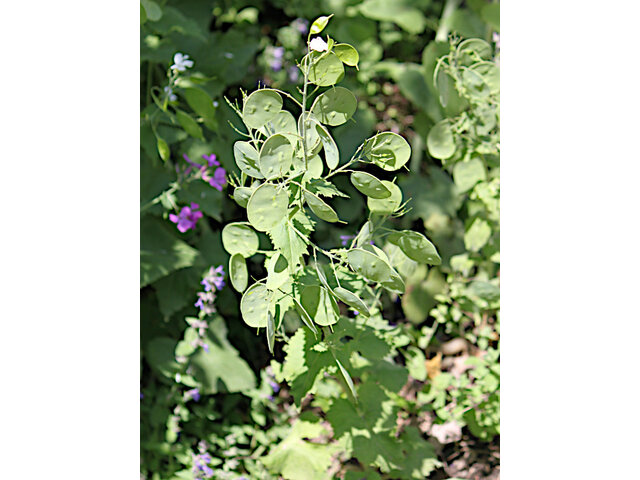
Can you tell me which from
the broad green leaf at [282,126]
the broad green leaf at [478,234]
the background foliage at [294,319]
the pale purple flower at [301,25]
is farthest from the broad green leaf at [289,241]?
the pale purple flower at [301,25]

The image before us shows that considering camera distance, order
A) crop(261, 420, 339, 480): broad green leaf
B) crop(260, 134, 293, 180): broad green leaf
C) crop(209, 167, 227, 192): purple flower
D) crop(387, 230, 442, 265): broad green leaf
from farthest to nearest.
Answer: crop(209, 167, 227, 192): purple flower, crop(261, 420, 339, 480): broad green leaf, crop(387, 230, 442, 265): broad green leaf, crop(260, 134, 293, 180): broad green leaf

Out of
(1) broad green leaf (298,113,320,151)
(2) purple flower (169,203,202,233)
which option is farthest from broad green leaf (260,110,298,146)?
(2) purple flower (169,203,202,233)

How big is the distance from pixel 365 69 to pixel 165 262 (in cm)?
98

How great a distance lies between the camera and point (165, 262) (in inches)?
55.6

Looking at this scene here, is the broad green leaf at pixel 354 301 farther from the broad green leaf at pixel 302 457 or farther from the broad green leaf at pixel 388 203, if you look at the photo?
the broad green leaf at pixel 302 457

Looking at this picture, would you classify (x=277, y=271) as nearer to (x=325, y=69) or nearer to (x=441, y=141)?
(x=325, y=69)

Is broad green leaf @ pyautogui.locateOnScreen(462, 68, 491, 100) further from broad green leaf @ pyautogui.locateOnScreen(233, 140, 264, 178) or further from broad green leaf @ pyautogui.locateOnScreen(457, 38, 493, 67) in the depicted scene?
broad green leaf @ pyautogui.locateOnScreen(233, 140, 264, 178)

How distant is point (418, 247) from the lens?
0.94m

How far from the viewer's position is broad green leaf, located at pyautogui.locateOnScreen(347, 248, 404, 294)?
34.0 inches

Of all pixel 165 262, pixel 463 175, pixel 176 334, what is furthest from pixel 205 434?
pixel 463 175

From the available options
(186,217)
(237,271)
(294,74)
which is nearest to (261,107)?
(237,271)

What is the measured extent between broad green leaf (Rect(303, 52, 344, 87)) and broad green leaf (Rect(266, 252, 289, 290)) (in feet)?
0.85

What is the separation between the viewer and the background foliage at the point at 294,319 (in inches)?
49.0

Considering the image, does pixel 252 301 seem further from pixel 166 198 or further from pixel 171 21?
pixel 171 21
